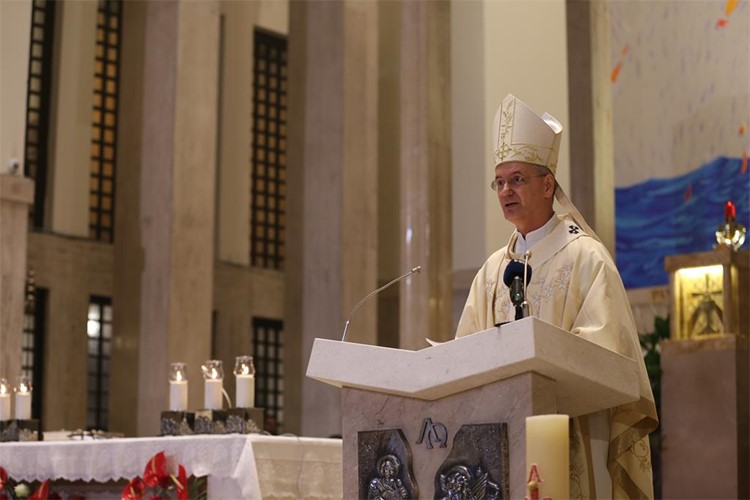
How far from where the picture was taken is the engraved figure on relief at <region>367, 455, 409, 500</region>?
3789mm

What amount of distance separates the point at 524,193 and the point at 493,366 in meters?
1.25

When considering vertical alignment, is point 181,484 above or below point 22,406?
below

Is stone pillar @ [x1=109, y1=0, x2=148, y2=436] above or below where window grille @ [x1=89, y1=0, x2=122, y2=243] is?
below

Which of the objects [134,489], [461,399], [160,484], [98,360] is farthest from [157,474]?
[98,360]

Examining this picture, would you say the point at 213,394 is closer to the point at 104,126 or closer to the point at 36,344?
the point at 36,344

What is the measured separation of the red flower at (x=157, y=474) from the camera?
569 centimetres

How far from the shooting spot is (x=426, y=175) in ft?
35.3

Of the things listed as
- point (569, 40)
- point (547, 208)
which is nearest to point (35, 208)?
point (569, 40)

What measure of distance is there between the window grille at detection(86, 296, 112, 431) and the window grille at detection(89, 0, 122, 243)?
812 millimetres

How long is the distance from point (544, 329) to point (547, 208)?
1.30m

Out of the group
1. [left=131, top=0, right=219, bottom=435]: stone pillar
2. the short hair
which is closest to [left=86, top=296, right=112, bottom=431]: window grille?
[left=131, top=0, right=219, bottom=435]: stone pillar

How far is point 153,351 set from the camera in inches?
414

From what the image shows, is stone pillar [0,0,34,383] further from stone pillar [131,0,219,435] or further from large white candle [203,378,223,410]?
large white candle [203,378,223,410]

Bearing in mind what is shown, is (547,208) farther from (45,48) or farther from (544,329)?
(45,48)
